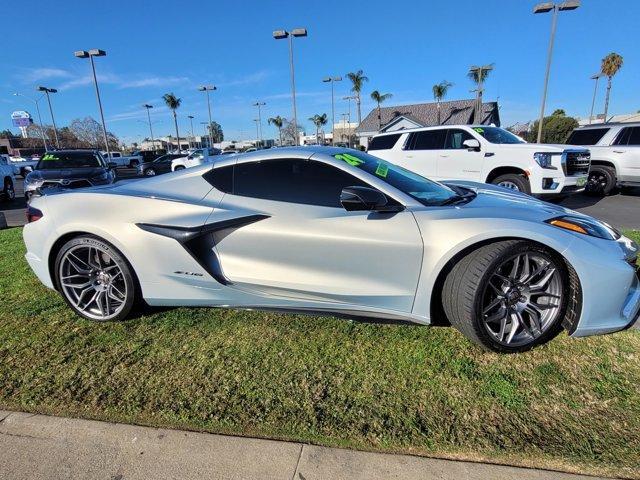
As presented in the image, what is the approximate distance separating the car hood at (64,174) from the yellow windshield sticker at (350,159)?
868 cm

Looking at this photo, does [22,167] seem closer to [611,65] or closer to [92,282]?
[92,282]

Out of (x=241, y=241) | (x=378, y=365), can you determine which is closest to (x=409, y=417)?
(x=378, y=365)

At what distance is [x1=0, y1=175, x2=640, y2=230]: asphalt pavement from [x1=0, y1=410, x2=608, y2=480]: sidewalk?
6.48m

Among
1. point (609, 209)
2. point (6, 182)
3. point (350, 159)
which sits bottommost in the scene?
point (609, 209)

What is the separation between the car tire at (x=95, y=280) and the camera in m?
3.20

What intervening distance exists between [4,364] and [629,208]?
10.6 meters

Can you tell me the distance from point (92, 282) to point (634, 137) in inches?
473

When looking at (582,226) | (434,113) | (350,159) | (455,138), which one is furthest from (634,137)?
(434,113)

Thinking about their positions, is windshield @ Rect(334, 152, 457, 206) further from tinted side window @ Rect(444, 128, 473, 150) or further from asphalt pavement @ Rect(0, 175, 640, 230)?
tinted side window @ Rect(444, 128, 473, 150)

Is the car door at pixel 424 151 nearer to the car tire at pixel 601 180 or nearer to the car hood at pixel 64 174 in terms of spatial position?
the car tire at pixel 601 180

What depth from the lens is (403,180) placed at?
10.5ft

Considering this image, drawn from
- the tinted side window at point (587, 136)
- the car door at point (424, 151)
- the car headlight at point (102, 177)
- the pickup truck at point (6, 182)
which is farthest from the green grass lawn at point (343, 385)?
the pickup truck at point (6, 182)

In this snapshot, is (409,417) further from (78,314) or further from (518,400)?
(78,314)

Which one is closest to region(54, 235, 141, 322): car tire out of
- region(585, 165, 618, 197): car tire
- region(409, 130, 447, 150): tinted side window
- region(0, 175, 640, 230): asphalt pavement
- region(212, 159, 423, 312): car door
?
region(212, 159, 423, 312): car door
